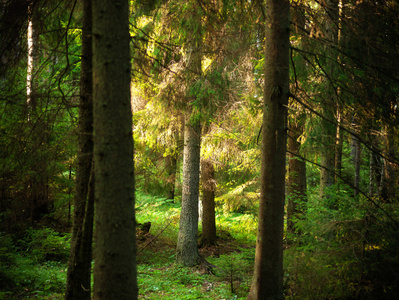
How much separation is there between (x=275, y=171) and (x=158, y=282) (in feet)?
17.6

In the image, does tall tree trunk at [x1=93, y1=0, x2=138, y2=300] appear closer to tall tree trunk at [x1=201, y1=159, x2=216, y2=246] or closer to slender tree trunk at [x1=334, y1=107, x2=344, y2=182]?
slender tree trunk at [x1=334, y1=107, x2=344, y2=182]

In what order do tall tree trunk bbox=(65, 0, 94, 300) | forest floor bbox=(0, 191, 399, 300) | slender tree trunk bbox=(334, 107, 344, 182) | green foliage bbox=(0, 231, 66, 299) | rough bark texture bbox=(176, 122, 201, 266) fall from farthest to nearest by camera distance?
rough bark texture bbox=(176, 122, 201, 266)
green foliage bbox=(0, 231, 66, 299)
slender tree trunk bbox=(334, 107, 344, 182)
forest floor bbox=(0, 191, 399, 300)
tall tree trunk bbox=(65, 0, 94, 300)

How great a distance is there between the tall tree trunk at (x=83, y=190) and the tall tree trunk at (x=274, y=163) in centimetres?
225

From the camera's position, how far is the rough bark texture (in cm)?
1027

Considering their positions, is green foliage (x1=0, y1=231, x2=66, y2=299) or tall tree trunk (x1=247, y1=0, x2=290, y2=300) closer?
tall tree trunk (x1=247, y1=0, x2=290, y2=300)

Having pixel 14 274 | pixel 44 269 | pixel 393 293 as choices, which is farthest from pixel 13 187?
pixel 393 293

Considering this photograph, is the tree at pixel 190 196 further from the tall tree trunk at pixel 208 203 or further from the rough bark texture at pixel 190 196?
the tall tree trunk at pixel 208 203

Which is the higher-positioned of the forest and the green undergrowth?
the forest

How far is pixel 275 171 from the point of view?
4.41 meters

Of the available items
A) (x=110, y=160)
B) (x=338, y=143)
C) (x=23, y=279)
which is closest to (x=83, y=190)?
(x=110, y=160)

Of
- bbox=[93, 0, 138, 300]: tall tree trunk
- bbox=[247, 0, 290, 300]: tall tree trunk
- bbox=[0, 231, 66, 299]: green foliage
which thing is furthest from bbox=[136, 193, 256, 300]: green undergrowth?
bbox=[0, 231, 66, 299]: green foliage

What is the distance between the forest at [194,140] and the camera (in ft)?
9.75

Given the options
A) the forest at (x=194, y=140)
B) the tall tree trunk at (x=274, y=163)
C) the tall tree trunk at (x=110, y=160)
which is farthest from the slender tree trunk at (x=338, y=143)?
the tall tree trunk at (x=110, y=160)

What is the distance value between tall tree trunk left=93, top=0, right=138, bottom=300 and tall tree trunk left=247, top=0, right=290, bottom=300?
2092 millimetres
